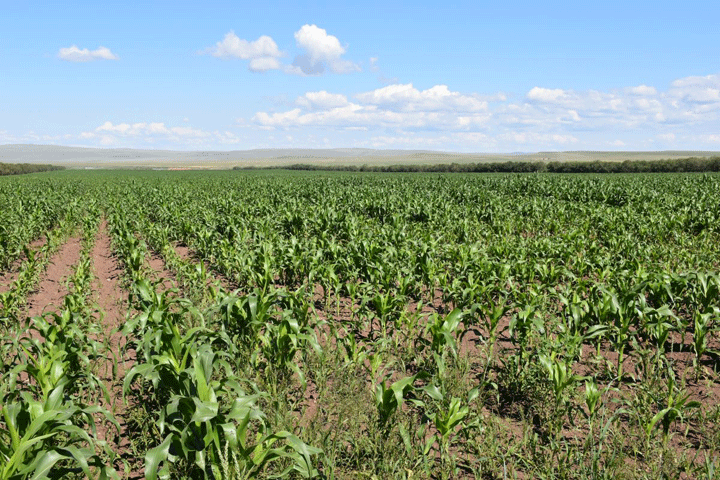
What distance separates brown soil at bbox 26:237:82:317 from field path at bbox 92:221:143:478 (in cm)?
55

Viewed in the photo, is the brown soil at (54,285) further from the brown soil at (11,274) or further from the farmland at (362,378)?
the brown soil at (11,274)

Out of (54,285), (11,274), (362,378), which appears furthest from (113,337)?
(11,274)

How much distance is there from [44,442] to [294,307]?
288 centimetres

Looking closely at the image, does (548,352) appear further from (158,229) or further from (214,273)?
(158,229)

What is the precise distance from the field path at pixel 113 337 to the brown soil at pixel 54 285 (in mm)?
545

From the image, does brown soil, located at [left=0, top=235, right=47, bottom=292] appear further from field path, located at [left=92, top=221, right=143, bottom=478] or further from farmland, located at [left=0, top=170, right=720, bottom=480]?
field path, located at [left=92, top=221, right=143, bottom=478]

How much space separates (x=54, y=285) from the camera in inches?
365

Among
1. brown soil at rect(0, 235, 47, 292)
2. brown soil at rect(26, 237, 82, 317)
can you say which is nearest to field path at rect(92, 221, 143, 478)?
brown soil at rect(26, 237, 82, 317)

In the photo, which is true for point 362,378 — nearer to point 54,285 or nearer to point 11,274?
point 54,285

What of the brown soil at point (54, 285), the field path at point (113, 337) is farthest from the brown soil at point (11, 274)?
the field path at point (113, 337)

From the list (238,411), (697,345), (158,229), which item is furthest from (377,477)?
(158,229)

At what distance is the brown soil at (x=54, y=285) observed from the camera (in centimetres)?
775

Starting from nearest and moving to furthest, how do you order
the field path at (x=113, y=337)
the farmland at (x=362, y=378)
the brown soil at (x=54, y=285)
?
the farmland at (x=362, y=378) → the field path at (x=113, y=337) → the brown soil at (x=54, y=285)

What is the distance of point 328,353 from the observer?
544cm
